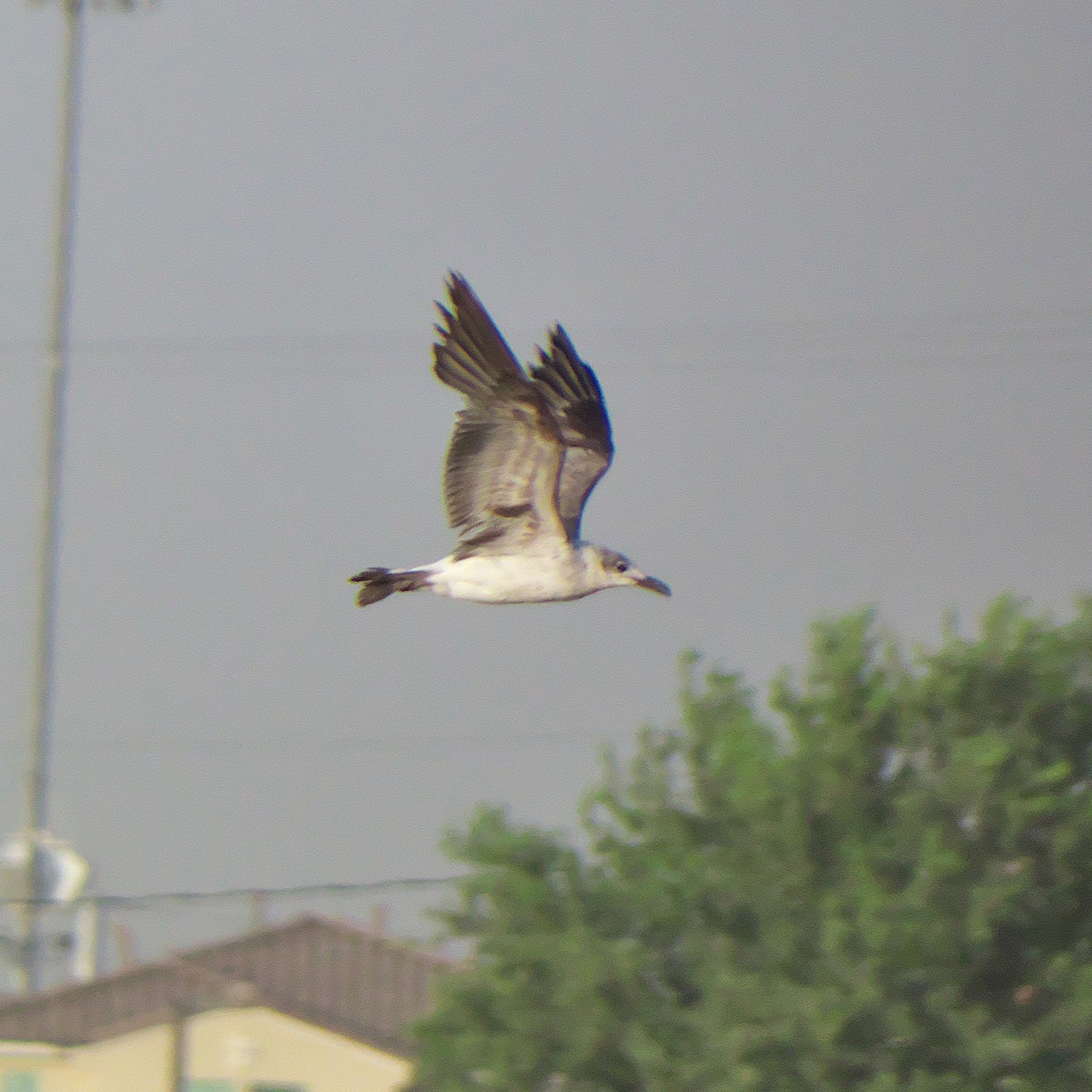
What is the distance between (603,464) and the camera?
8.14m

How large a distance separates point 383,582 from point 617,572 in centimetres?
78

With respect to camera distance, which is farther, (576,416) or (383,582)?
(576,416)

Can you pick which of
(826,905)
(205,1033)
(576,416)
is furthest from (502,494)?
(205,1033)

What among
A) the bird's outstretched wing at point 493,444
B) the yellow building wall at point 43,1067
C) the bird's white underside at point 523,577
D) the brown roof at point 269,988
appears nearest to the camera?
the bird's white underside at point 523,577

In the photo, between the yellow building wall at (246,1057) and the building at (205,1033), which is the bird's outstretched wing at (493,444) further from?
the yellow building wall at (246,1057)

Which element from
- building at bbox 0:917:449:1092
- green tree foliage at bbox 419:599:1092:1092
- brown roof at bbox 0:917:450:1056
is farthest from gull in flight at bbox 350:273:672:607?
building at bbox 0:917:449:1092

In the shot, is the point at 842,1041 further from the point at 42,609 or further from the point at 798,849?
the point at 42,609

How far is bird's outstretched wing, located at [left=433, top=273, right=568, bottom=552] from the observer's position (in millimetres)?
7164

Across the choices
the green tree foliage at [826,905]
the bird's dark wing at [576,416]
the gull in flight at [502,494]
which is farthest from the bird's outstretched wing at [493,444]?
the green tree foliage at [826,905]

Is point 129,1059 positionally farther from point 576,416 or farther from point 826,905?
point 576,416

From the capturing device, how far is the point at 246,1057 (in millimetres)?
32312

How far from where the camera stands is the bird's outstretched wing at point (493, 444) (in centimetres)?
716

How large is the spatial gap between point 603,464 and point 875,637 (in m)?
16.8

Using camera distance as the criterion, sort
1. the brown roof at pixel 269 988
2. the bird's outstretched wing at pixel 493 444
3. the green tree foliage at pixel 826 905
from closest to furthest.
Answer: the bird's outstretched wing at pixel 493 444 → the green tree foliage at pixel 826 905 → the brown roof at pixel 269 988
